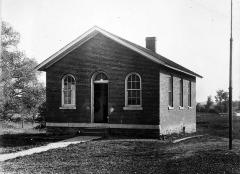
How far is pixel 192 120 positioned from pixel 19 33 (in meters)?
22.1

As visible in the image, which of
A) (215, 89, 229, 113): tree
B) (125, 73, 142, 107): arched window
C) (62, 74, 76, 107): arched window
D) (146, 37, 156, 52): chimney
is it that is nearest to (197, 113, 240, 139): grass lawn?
(125, 73, 142, 107): arched window

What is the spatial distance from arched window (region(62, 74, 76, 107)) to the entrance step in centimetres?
195

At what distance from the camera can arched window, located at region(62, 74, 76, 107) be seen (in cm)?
2202

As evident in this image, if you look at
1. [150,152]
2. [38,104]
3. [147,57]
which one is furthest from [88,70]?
[38,104]

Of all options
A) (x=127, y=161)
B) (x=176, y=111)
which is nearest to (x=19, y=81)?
(x=176, y=111)

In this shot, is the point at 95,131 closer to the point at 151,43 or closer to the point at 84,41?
the point at 84,41

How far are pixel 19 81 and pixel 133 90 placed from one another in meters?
22.4

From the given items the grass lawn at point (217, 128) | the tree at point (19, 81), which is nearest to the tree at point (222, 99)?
the grass lawn at point (217, 128)

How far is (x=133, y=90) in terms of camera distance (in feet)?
67.5

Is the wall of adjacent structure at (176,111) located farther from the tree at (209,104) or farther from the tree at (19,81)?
the tree at (209,104)

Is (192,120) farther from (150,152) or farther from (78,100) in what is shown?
(150,152)

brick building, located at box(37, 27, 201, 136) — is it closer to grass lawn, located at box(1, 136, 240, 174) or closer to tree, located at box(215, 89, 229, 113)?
grass lawn, located at box(1, 136, 240, 174)

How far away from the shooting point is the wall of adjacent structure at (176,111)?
20688mm

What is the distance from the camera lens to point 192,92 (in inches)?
1135
